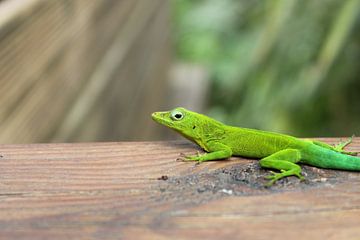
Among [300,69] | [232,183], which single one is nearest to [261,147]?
[232,183]

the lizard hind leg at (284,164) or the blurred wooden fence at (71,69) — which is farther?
the blurred wooden fence at (71,69)

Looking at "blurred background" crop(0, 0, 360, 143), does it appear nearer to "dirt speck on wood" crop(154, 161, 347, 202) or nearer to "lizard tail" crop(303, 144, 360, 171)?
"dirt speck on wood" crop(154, 161, 347, 202)

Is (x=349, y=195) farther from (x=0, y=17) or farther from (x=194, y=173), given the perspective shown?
(x=0, y=17)

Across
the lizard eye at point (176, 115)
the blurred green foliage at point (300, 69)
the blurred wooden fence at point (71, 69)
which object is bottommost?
the lizard eye at point (176, 115)

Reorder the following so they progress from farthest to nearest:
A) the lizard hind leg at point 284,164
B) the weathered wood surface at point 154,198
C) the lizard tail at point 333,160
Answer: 1. the lizard tail at point 333,160
2. the lizard hind leg at point 284,164
3. the weathered wood surface at point 154,198

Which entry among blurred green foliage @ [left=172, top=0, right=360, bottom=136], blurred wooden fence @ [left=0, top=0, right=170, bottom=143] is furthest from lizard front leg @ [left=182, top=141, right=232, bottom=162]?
blurred green foliage @ [left=172, top=0, right=360, bottom=136]

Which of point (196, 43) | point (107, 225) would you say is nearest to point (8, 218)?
point (107, 225)

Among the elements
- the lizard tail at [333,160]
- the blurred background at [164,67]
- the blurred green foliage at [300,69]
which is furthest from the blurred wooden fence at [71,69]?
the blurred green foliage at [300,69]

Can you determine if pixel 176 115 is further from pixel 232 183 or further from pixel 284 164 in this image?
pixel 232 183

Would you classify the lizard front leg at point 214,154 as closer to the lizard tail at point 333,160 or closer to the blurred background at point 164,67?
the lizard tail at point 333,160
